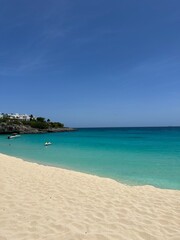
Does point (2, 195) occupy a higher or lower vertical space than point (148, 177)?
higher

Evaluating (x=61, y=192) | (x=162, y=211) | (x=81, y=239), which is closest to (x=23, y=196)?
(x=61, y=192)

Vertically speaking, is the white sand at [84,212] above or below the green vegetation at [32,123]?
below

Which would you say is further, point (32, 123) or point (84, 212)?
point (32, 123)

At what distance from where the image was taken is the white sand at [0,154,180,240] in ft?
16.3

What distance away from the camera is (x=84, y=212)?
6219 mm

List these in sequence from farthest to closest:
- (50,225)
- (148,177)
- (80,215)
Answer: (148,177), (80,215), (50,225)

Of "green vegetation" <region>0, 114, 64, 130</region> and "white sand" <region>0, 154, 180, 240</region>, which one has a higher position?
"green vegetation" <region>0, 114, 64, 130</region>

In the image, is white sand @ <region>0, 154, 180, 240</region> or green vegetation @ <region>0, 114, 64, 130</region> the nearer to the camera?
white sand @ <region>0, 154, 180, 240</region>

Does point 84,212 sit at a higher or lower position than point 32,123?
lower

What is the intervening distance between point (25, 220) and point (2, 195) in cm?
227

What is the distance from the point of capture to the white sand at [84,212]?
4.97m

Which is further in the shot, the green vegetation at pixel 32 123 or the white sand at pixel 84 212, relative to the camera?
the green vegetation at pixel 32 123

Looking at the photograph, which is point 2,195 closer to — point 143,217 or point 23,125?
point 143,217

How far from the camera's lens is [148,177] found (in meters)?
14.3
